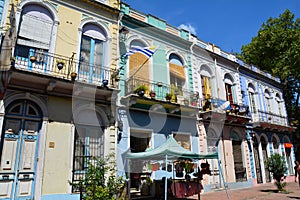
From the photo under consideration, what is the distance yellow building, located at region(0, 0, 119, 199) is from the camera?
761 cm

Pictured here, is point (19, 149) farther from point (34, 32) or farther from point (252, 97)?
point (252, 97)

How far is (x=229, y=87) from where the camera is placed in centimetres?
1641

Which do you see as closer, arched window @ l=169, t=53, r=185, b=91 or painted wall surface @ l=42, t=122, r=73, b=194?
painted wall surface @ l=42, t=122, r=73, b=194

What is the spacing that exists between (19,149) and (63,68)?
3142 mm

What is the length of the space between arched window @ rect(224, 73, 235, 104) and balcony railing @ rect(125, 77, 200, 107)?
3.70m

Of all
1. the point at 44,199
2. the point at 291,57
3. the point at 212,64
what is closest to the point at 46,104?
the point at 44,199

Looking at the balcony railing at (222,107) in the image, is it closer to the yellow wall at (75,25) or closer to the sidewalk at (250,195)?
the sidewalk at (250,195)

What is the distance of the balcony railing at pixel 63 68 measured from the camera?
8344 millimetres

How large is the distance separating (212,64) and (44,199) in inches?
469

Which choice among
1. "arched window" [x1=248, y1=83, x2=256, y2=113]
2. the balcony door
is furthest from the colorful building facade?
"arched window" [x1=248, y1=83, x2=256, y2=113]

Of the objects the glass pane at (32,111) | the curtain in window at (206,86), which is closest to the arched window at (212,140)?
the curtain in window at (206,86)

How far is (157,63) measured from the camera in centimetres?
1239

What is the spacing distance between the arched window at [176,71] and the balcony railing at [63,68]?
158 inches

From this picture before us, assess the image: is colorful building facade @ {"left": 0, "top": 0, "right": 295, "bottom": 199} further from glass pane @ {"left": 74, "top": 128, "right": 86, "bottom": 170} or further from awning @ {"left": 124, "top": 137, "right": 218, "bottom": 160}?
awning @ {"left": 124, "top": 137, "right": 218, "bottom": 160}
